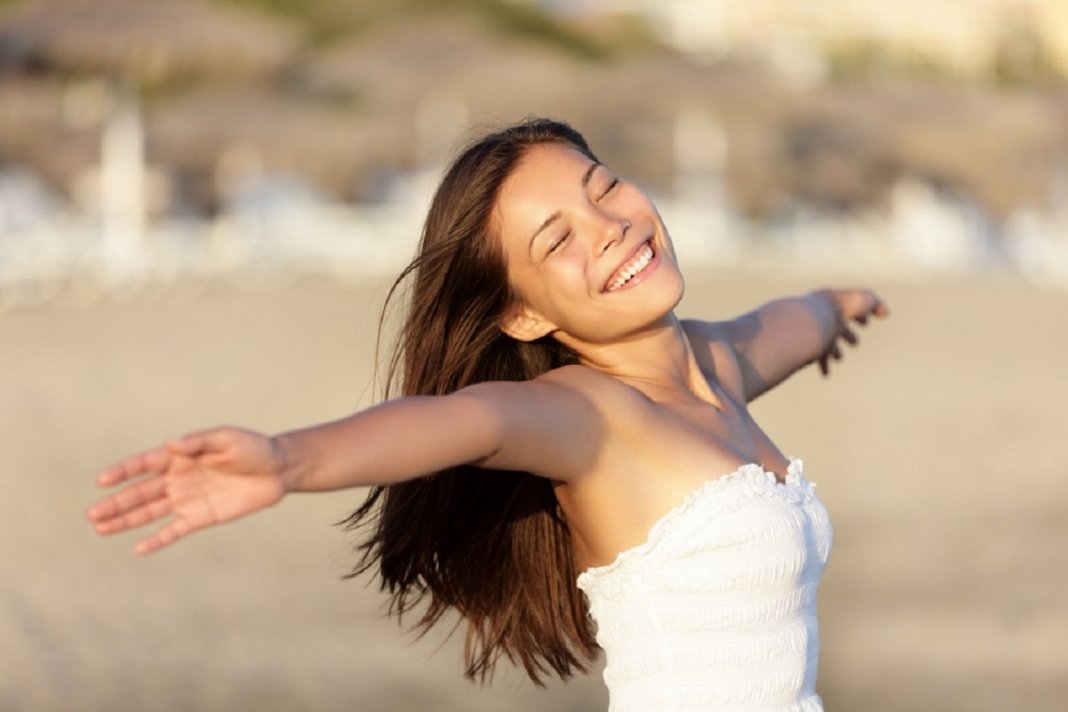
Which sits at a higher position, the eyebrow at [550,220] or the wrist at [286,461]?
the eyebrow at [550,220]

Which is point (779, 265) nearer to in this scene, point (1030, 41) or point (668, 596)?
point (668, 596)

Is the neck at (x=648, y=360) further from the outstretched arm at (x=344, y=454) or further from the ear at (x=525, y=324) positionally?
the outstretched arm at (x=344, y=454)

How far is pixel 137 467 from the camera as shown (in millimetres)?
1474

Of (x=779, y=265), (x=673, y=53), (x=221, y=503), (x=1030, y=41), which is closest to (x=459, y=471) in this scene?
(x=221, y=503)

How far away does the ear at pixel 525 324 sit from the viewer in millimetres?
2172

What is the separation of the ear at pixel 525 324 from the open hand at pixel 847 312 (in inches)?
36.9

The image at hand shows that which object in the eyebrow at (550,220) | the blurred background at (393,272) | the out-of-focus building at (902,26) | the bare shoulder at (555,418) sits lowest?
the bare shoulder at (555,418)

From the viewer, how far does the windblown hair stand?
214 cm

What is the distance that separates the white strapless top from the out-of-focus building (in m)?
33.4

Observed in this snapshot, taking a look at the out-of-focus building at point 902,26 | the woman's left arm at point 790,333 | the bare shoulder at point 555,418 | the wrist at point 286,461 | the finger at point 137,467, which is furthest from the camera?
the out-of-focus building at point 902,26

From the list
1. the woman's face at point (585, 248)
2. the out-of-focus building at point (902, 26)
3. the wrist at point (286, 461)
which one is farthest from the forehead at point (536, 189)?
the out-of-focus building at point (902, 26)

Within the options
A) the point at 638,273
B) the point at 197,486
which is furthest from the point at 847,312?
the point at 197,486

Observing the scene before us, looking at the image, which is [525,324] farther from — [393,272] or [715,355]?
[393,272]

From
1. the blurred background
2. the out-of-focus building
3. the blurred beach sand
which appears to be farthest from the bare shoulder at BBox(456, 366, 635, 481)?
the out-of-focus building
